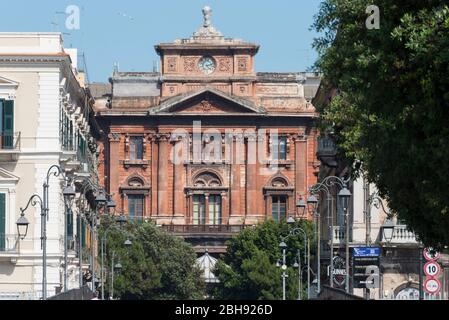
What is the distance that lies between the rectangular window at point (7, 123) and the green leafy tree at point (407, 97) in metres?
32.0

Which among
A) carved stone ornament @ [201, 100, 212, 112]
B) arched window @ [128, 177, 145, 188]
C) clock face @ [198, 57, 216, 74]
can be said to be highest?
clock face @ [198, 57, 216, 74]

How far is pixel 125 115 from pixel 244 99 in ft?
32.5

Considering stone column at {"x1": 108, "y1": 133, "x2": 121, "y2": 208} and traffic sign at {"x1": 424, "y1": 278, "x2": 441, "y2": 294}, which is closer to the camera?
traffic sign at {"x1": 424, "y1": 278, "x2": 441, "y2": 294}

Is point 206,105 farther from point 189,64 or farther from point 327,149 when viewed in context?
point 327,149

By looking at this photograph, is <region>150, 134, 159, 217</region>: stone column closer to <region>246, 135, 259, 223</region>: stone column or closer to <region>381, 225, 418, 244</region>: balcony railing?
<region>246, 135, 259, 223</region>: stone column

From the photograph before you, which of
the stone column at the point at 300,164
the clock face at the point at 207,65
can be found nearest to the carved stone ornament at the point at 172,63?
the clock face at the point at 207,65

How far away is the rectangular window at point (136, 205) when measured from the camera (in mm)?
163125

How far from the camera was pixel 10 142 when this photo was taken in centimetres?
7681

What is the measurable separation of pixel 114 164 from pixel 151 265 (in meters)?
39.4

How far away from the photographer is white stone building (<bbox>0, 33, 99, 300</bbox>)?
76.2 m

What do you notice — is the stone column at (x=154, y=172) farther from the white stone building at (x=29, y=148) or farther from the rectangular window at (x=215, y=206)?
the white stone building at (x=29, y=148)

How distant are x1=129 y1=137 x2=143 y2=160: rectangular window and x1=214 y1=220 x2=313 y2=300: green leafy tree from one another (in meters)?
22.3

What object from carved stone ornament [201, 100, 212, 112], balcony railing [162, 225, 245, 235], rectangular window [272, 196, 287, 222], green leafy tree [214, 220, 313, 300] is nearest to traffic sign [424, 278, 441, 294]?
green leafy tree [214, 220, 313, 300]

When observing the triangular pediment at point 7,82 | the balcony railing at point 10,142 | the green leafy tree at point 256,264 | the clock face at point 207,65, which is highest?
the clock face at point 207,65
